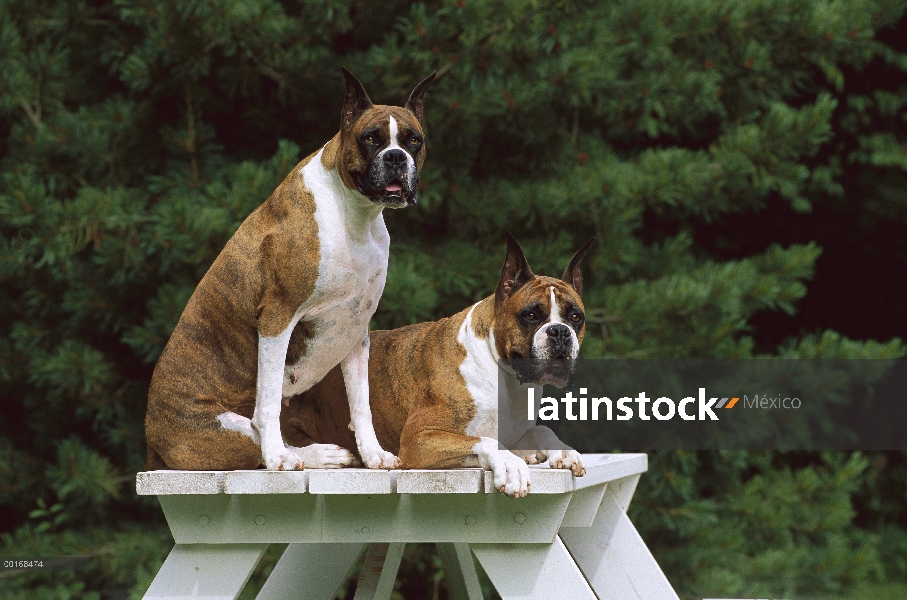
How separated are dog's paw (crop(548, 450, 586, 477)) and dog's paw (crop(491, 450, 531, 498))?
0.69ft

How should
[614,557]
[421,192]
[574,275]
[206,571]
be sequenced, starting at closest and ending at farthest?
[206,571], [574,275], [614,557], [421,192]

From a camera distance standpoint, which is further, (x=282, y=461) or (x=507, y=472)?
(x=282, y=461)

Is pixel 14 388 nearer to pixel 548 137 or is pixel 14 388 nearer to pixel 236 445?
pixel 548 137

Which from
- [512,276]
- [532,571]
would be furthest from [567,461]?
[512,276]

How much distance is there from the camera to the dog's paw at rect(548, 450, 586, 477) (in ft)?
8.81

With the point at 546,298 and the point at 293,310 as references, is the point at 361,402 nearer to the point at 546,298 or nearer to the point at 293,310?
the point at 293,310

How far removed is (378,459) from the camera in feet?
9.48

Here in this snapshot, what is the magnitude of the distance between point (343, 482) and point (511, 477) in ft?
1.32

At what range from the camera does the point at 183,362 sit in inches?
116

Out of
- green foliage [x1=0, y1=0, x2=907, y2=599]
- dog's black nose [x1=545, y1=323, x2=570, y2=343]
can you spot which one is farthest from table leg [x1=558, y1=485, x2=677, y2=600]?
green foliage [x1=0, y1=0, x2=907, y2=599]

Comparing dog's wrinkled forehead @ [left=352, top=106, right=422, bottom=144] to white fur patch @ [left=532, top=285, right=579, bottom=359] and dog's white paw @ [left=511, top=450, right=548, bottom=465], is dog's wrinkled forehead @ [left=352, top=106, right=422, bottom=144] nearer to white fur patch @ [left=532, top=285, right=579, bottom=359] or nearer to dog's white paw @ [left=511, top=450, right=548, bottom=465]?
white fur patch @ [left=532, top=285, right=579, bottom=359]

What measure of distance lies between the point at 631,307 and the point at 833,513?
197 centimetres

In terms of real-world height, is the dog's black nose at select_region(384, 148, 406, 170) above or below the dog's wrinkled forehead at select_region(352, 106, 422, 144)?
below

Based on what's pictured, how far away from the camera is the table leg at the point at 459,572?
412 centimetres
